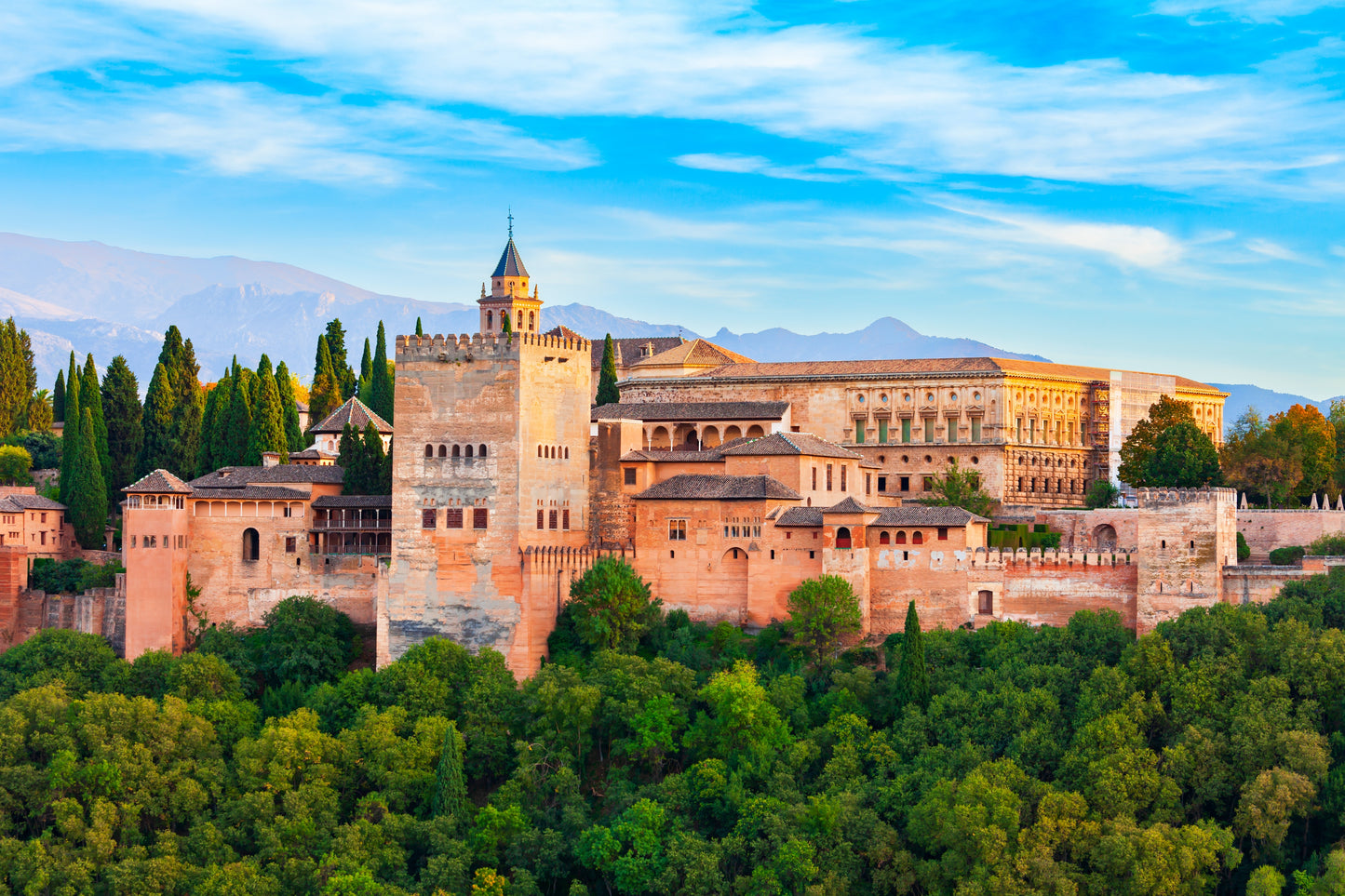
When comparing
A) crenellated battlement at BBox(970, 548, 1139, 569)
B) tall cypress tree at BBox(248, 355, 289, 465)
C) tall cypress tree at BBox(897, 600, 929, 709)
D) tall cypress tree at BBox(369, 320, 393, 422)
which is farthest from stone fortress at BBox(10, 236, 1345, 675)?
tall cypress tree at BBox(369, 320, 393, 422)

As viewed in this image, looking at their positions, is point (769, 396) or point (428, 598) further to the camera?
point (769, 396)

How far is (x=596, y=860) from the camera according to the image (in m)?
42.2

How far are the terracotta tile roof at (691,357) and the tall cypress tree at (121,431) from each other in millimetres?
20586

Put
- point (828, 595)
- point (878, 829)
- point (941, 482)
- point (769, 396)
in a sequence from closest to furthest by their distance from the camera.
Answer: point (878, 829) < point (828, 595) < point (941, 482) < point (769, 396)

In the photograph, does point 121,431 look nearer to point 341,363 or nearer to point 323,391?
point 323,391

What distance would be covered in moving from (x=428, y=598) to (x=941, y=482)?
22418 mm

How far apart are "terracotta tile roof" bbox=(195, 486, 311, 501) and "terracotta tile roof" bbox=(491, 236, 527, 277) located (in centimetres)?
3247

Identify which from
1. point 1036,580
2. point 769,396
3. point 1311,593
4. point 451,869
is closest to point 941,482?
point 769,396

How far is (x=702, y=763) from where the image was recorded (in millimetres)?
44656

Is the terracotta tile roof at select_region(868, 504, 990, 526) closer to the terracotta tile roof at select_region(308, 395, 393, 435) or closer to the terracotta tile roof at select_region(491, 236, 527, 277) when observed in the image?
the terracotta tile roof at select_region(308, 395, 393, 435)

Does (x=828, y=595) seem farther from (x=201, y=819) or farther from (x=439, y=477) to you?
(x=201, y=819)

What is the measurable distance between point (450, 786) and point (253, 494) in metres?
13.7

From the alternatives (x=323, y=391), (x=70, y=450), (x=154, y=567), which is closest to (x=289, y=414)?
(x=323, y=391)

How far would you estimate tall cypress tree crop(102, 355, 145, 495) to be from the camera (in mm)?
64125
